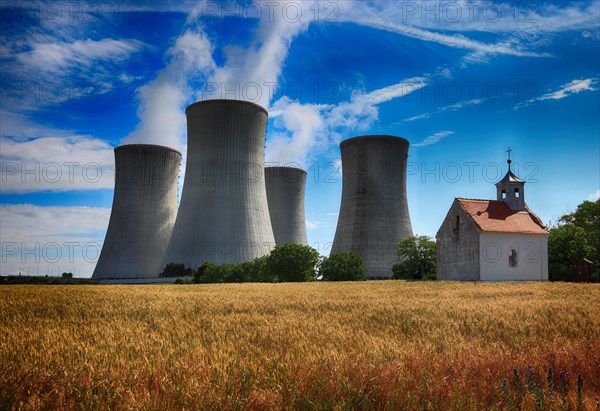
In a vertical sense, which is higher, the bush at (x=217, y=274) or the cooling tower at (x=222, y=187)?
the cooling tower at (x=222, y=187)

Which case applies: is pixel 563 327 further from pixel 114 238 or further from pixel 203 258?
pixel 114 238

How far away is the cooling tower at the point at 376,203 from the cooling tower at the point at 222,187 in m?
9.85

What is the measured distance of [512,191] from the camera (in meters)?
37.8

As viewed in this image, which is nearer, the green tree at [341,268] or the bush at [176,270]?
the green tree at [341,268]

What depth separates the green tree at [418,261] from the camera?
4388 cm

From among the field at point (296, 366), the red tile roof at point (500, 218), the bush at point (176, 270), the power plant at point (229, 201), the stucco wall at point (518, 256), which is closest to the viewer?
the field at point (296, 366)

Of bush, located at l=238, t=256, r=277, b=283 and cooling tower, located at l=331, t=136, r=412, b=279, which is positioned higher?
cooling tower, located at l=331, t=136, r=412, b=279

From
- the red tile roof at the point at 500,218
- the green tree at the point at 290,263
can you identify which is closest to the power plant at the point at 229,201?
→ the green tree at the point at 290,263

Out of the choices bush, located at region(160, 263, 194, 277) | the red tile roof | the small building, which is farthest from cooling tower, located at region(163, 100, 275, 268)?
the red tile roof

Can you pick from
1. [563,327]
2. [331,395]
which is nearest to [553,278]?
[563,327]

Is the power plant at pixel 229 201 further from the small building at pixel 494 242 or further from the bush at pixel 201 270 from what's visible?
the small building at pixel 494 242

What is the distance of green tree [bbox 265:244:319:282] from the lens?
3850 cm

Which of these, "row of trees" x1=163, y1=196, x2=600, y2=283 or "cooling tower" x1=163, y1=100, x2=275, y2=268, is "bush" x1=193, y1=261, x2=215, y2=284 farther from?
"cooling tower" x1=163, y1=100, x2=275, y2=268

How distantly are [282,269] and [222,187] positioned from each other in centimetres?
819
